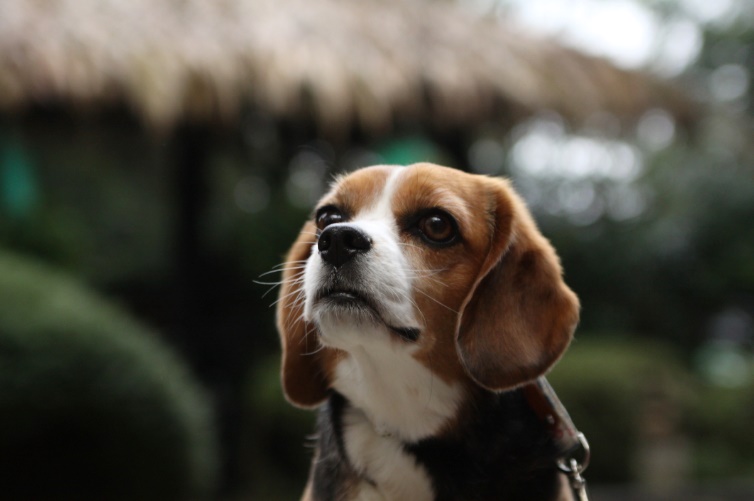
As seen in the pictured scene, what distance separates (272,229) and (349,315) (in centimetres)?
776

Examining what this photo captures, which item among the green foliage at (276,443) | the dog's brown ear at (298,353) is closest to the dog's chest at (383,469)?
the dog's brown ear at (298,353)

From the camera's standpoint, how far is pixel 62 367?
470cm

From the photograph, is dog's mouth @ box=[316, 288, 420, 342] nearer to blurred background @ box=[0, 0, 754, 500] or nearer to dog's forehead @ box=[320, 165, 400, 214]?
dog's forehead @ box=[320, 165, 400, 214]

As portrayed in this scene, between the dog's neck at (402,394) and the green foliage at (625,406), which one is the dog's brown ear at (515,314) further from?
the green foliage at (625,406)

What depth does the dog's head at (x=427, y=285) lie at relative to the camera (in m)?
2.22

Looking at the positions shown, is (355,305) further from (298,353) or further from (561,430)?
(561,430)

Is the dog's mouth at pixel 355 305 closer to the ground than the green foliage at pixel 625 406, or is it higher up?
higher up

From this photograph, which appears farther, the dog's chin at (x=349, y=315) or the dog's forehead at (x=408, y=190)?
the dog's forehead at (x=408, y=190)

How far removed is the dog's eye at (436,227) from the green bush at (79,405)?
3.05 m

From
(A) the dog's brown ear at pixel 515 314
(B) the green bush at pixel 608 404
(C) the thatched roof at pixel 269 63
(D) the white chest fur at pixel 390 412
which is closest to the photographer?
(A) the dog's brown ear at pixel 515 314

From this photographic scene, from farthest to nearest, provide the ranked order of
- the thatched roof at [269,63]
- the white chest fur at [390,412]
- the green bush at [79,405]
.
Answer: the thatched roof at [269,63] < the green bush at [79,405] < the white chest fur at [390,412]

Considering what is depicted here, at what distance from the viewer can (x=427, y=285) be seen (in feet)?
7.64

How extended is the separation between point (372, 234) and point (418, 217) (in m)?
0.19

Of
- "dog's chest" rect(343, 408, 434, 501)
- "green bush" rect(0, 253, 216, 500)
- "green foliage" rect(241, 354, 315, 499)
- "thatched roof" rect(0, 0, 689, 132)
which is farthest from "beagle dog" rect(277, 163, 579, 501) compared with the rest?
"green foliage" rect(241, 354, 315, 499)
